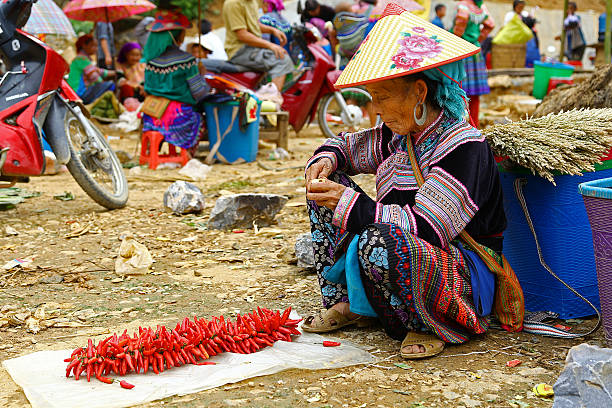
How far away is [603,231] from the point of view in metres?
2.25

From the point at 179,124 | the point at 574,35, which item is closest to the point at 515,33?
the point at 574,35

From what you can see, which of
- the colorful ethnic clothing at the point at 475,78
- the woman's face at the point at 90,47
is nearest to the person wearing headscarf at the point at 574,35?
the colorful ethnic clothing at the point at 475,78

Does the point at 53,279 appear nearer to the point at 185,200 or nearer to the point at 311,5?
the point at 185,200

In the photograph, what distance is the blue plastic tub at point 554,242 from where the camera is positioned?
264 cm

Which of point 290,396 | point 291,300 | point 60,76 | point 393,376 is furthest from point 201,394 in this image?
point 60,76

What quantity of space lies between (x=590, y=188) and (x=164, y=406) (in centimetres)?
153

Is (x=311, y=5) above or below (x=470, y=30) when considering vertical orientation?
above

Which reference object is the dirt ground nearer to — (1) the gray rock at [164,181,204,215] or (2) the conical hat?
(1) the gray rock at [164,181,204,215]

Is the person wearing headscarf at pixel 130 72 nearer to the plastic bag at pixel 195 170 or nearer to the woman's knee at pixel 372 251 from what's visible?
the plastic bag at pixel 195 170

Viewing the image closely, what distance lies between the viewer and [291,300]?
3176mm

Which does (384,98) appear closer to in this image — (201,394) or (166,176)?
(201,394)

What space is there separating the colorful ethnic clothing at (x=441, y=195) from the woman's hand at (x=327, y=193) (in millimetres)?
31

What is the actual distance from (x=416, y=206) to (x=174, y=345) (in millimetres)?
967

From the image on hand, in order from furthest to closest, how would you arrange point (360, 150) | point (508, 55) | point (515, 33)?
point (508, 55) < point (515, 33) < point (360, 150)
